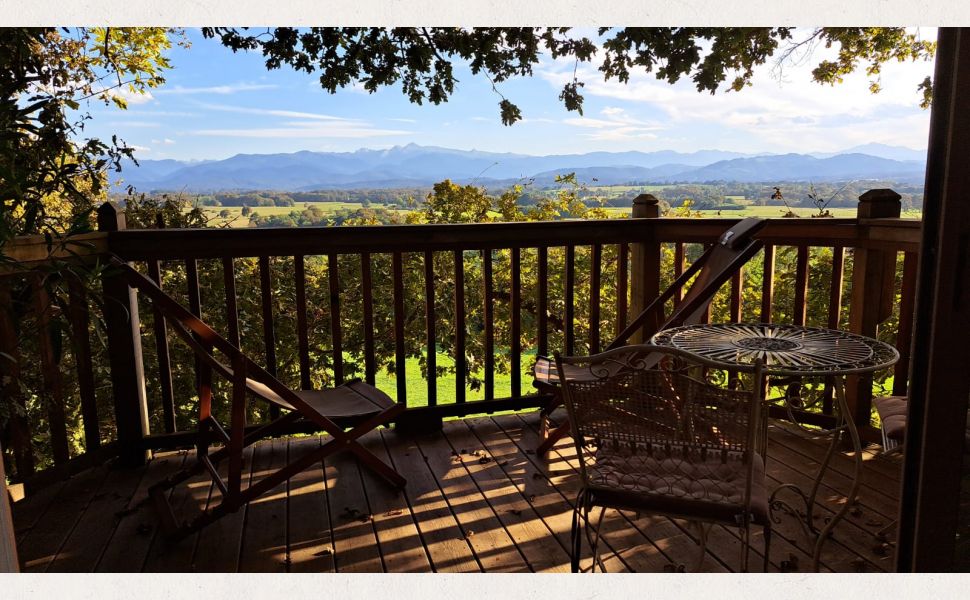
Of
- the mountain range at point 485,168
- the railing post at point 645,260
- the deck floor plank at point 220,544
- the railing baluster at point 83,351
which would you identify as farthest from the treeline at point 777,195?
the railing baluster at point 83,351

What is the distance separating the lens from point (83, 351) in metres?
2.96

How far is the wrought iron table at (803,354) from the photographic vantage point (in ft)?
6.85

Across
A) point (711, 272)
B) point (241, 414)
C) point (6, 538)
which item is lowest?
point (241, 414)

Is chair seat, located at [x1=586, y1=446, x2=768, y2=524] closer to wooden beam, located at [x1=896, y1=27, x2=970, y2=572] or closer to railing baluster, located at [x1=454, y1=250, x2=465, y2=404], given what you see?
wooden beam, located at [x1=896, y1=27, x2=970, y2=572]

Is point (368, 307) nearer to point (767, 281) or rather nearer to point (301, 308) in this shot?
point (301, 308)

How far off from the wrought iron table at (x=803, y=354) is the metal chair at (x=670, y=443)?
258 millimetres

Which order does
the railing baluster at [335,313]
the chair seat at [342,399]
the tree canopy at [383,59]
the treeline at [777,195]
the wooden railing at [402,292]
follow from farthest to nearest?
1. the treeline at [777,195]
2. the tree canopy at [383,59]
3. the railing baluster at [335,313]
4. the wooden railing at [402,292]
5. the chair seat at [342,399]

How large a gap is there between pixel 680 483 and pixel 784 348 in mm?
831

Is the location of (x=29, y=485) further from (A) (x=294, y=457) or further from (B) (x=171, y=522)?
(A) (x=294, y=457)

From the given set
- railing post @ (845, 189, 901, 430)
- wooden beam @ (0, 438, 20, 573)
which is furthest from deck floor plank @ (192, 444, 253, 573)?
railing post @ (845, 189, 901, 430)

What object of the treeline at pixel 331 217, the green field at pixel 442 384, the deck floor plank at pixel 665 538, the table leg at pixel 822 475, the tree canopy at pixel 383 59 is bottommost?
the green field at pixel 442 384

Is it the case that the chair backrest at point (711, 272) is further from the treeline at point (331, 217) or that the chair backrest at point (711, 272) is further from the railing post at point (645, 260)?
the treeline at point (331, 217)

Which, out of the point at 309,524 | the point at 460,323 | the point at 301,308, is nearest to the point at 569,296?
the point at 460,323
